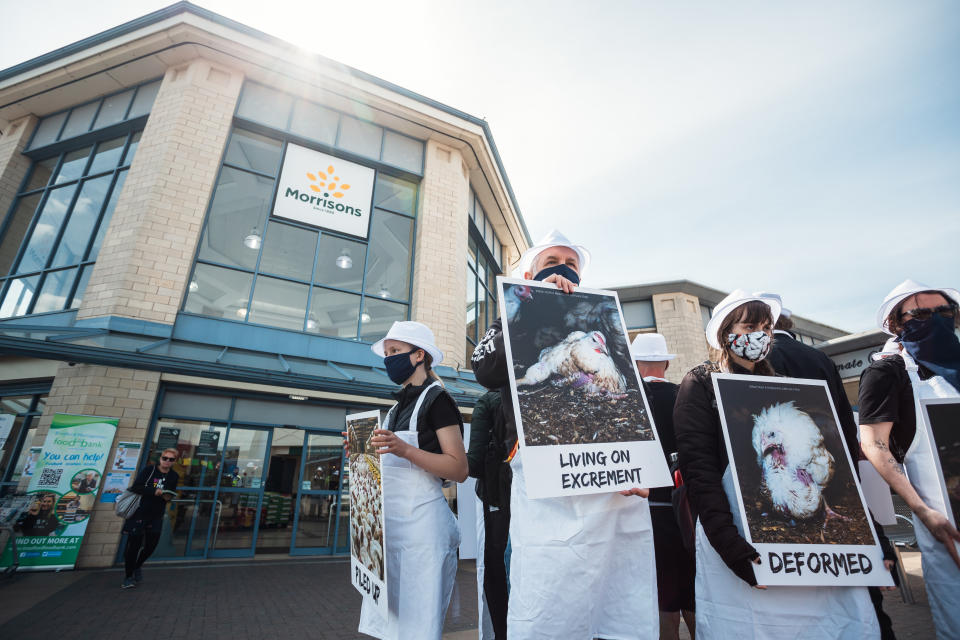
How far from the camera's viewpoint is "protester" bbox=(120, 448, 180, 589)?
5574 mm

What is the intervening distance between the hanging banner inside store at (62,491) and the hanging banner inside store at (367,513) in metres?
7.04

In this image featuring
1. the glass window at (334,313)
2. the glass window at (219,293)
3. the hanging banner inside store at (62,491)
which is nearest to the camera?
the hanging banner inside store at (62,491)

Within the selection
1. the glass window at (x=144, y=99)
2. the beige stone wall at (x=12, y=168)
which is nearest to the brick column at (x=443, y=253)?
the glass window at (x=144, y=99)

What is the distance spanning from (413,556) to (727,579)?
A: 128cm

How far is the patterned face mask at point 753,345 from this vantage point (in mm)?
1728

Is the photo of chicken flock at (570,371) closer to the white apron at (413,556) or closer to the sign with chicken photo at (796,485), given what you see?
the sign with chicken photo at (796,485)

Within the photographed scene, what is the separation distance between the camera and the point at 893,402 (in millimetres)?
1901

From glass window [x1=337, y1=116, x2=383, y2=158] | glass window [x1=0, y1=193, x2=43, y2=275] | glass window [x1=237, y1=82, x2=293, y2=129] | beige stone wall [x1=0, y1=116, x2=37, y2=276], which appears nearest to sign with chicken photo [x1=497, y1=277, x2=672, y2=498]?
glass window [x1=337, y1=116, x2=383, y2=158]

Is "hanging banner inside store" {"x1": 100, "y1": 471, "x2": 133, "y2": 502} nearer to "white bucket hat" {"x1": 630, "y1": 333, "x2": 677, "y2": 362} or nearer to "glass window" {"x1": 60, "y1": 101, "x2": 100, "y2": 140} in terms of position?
"white bucket hat" {"x1": 630, "y1": 333, "x2": 677, "y2": 362}

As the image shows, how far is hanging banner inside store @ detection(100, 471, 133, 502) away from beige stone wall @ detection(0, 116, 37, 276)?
737 centimetres

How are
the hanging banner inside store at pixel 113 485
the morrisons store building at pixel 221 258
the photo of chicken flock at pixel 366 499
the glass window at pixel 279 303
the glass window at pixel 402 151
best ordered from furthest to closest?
the glass window at pixel 402 151, the glass window at pixel 279 303, the morrisons store building at pixel 221 258, the hanging banner inside store at pixel 113 485, the photo of chicken flock at pixel 366 499

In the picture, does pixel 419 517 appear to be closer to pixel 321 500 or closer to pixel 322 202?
pixel 321 500

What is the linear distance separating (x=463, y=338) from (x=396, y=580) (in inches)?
357

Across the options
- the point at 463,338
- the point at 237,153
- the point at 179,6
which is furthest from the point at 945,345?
the point at 179,6
